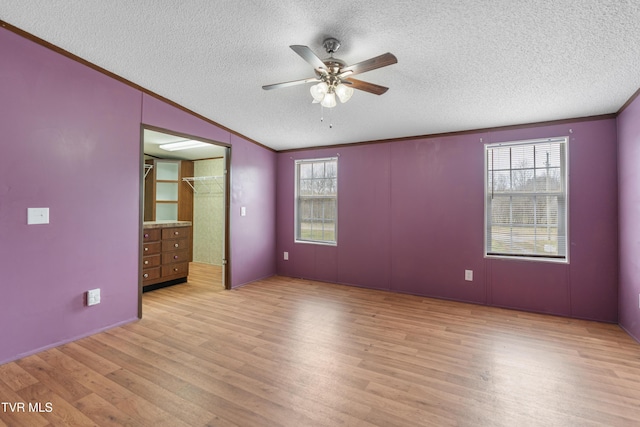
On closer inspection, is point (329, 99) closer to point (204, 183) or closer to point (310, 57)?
point (310, 57)

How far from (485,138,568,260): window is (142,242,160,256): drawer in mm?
4556

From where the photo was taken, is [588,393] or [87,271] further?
[87,271]

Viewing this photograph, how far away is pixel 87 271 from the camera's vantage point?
9.09 feet

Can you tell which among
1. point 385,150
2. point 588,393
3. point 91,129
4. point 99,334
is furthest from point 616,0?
point 99,334

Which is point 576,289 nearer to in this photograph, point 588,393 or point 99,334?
point 588,393

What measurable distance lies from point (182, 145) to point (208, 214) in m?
1.67

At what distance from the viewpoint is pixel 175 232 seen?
15.2 feet

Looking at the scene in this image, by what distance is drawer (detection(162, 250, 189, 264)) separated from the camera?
4461 millimetres

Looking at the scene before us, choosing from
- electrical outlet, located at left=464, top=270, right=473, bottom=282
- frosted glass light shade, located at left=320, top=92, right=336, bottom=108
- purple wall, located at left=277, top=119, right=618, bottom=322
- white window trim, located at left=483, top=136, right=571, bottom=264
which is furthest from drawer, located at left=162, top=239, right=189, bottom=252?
white window trim, located at left=483, top=136, right=571, bottom=264

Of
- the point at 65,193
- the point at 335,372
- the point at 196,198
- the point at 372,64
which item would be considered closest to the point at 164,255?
the point at 65,193

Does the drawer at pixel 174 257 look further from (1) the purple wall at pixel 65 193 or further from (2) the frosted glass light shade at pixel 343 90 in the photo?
(2) the frosted glass light shade at pixel 343 90

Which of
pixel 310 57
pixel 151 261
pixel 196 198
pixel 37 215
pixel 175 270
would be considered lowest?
pixel 175 270

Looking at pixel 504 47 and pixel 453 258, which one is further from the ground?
pixel 504 47

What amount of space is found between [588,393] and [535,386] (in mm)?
299
